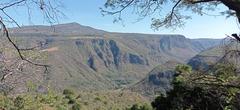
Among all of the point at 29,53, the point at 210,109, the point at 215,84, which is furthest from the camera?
the point at 210,109

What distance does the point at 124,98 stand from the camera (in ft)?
593

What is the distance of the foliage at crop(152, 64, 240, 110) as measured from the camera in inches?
559

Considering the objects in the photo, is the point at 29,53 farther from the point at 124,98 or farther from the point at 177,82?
the point at 124,98

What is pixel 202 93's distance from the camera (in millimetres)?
31547

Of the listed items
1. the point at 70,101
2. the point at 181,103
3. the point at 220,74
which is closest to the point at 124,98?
the point at 70,101

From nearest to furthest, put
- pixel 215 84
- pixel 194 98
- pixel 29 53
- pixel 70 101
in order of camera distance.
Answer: pixel 215 84, pixel 29 53, pixel 194 98, pixel 70 101

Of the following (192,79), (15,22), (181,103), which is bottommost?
(181,103)

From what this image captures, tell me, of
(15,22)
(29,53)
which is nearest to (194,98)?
(29,53)

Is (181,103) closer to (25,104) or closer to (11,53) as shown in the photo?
(25,104)

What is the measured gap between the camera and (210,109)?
3128cm

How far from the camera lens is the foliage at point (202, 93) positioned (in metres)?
14.2

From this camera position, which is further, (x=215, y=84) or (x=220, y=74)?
(x=220, y=74)

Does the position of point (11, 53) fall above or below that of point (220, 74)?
above

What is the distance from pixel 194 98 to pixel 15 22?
29.1 metres
